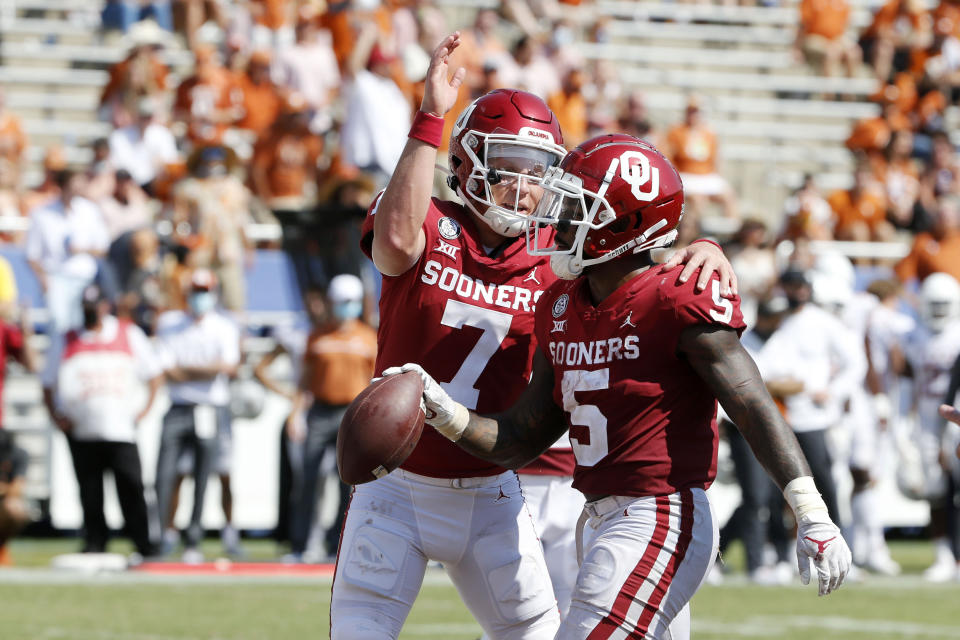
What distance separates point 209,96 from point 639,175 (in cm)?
1025

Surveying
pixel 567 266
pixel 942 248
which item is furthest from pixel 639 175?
pixel 942 248

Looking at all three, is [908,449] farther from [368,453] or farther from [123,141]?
[368,453]

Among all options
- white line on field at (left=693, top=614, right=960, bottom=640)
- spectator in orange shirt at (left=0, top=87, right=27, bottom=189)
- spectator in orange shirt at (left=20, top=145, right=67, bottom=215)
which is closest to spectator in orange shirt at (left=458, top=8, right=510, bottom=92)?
spectator in orange shirt at (left=20, top=145, right=67, bottom=215)

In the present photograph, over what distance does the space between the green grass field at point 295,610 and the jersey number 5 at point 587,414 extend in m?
3.54

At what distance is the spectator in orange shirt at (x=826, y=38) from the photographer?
1775 centimetres

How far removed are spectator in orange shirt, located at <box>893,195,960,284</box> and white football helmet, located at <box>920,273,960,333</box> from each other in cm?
201

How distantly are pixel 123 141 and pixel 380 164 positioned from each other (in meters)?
2.40

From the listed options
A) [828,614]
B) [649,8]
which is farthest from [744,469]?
[649,8]

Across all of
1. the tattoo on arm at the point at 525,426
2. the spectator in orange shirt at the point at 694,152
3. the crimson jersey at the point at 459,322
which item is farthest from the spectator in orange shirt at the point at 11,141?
the tattoo on arm at the point at 525,426

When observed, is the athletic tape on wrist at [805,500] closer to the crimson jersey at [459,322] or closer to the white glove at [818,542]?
the white glove at [818,542]

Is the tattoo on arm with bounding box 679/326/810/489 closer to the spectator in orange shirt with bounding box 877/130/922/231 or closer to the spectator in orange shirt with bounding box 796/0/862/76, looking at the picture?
the spectator in orange shirt with bounding box 877/130/922/231

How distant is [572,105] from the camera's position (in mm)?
14414

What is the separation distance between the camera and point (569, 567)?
5527 millimetres

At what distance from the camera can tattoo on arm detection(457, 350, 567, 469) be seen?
13.1 feet
